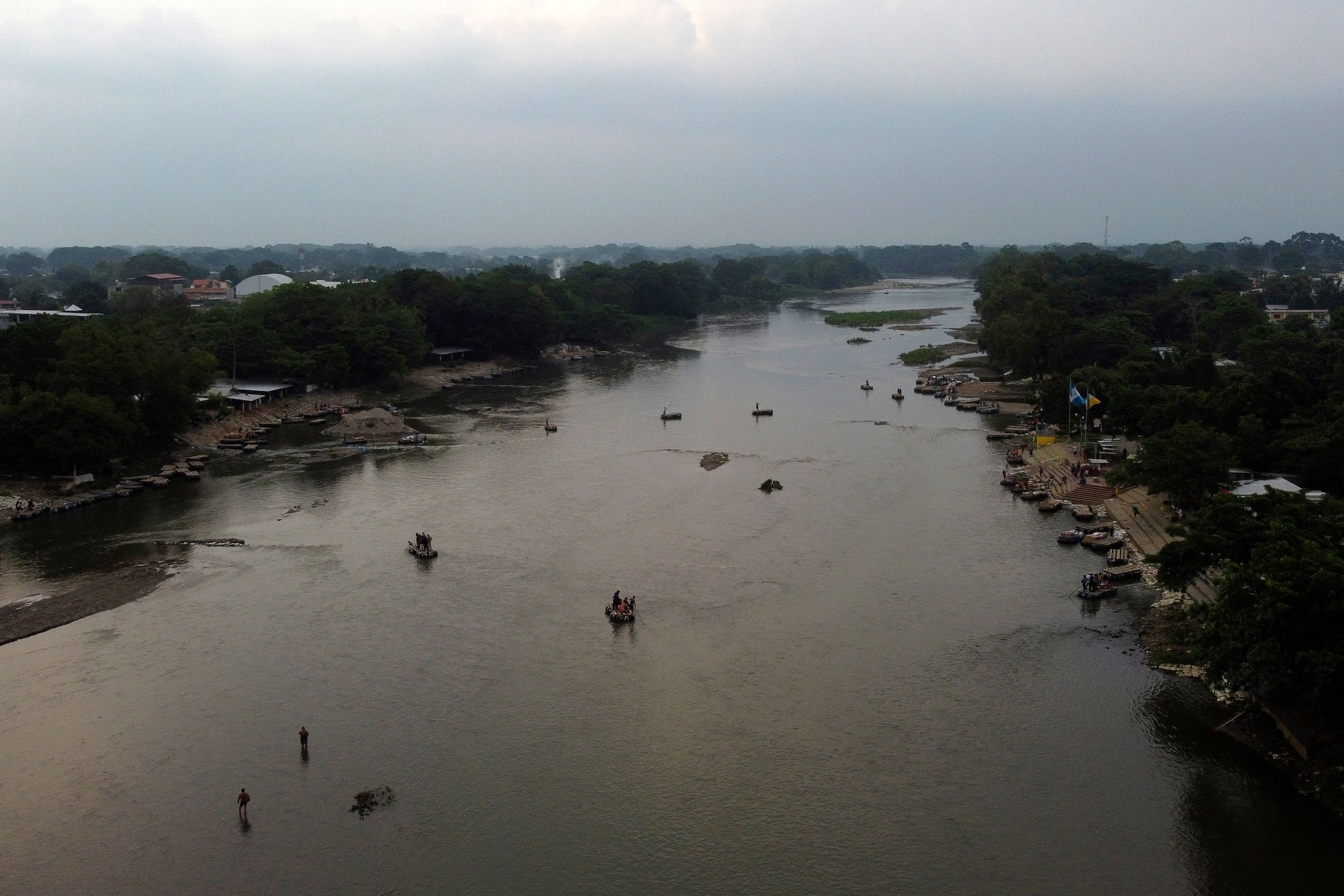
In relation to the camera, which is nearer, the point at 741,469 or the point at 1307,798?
the point at 1307,798

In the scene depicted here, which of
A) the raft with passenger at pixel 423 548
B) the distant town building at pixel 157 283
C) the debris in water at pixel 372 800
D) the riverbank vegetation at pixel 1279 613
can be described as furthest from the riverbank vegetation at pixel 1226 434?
the distant town building at pixel 157 283

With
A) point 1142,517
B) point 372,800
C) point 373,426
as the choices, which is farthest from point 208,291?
point 372,800

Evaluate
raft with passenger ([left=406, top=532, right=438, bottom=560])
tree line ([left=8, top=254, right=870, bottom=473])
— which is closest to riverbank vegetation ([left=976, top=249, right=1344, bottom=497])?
raft with passenger ([left=406, top=532, right=438, bottom=560])

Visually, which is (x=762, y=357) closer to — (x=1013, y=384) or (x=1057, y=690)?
(x=1013, y=384)

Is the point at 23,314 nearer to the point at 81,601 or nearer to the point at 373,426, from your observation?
the point at 373,426

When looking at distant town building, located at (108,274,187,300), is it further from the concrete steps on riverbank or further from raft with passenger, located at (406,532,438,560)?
the concrete steps on riverbank

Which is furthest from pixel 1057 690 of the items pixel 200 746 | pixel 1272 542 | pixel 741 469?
pixel 741 469

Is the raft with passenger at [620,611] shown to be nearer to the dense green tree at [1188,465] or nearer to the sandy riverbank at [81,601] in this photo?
the sandy riverbank at [81,601]
